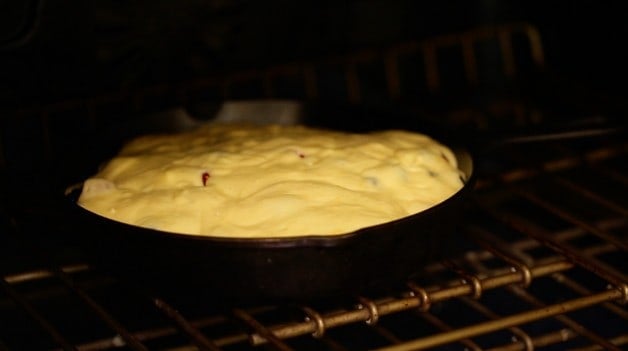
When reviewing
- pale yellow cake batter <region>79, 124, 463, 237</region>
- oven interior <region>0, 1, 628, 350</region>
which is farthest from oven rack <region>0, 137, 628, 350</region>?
pale yellow cake batter <region>79, 124, 463, 237</region>

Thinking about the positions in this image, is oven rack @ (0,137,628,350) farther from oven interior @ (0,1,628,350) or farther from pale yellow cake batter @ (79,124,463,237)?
pale yellow cake batter @ (79,124,463,237)

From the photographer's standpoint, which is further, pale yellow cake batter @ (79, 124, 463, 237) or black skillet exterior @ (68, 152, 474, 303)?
pale yellow cake batter @ (79, 124, 463, 237)

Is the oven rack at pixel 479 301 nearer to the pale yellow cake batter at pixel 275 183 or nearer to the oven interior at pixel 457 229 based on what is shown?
the oven interior at pixel 457 229

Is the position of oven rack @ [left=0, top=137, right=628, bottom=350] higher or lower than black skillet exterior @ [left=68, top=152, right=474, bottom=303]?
lower

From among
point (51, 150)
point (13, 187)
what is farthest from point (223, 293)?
point (51, 150)

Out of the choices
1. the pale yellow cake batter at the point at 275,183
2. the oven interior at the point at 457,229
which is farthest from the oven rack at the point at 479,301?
the pale yellow cake batter at the point at 275,183

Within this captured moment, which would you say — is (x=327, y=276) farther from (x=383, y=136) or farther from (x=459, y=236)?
(x=459, y=236)

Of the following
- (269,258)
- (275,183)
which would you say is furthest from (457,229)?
(269,258)
